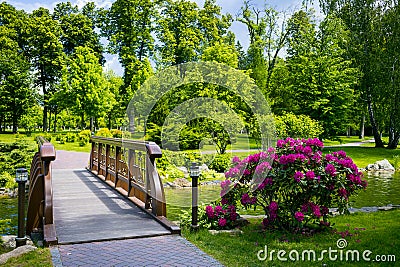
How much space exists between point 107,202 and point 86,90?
825 inches

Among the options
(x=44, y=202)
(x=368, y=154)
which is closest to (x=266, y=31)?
(x=368, y=154)

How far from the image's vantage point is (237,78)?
1766 centimetres

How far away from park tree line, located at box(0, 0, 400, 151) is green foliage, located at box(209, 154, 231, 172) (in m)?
1.06

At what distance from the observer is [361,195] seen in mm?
11414

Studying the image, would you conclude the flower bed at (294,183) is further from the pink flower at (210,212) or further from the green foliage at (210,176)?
the green foliage at (210,176)

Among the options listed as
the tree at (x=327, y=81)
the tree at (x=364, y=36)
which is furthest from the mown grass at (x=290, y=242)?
the tree at (x=364, y=36)

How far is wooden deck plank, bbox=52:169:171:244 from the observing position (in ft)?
18.4

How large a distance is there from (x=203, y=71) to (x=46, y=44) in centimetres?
2063

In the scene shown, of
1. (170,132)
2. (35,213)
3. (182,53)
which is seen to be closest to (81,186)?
(35,213)

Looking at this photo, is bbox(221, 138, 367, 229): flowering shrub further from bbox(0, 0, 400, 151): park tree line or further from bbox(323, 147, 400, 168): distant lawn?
bbox(323, 147, 400, 168): distant lawn

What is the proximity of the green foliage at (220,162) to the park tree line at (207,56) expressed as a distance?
1057 mm

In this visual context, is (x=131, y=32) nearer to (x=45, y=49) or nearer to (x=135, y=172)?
(x=45, y=49)

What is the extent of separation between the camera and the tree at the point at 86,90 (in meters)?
27.6

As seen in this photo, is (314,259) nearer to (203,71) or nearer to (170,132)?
(170,132)
